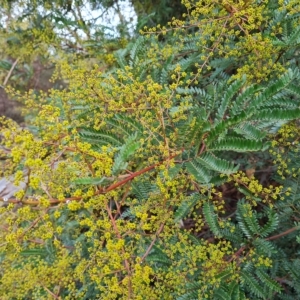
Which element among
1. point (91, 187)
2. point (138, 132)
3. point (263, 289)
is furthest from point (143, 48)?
point (263, 289)

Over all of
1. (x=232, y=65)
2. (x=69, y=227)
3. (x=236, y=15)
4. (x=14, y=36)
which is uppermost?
(x=14, y=36)

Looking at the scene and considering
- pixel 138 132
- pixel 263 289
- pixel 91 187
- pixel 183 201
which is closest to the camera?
pixel 91 187

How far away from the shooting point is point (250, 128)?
138 cm

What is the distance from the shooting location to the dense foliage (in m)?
1.28

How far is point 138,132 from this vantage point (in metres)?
1.48

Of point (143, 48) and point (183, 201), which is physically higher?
point (143, 48)

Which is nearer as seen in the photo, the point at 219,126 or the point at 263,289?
the point at 219,126

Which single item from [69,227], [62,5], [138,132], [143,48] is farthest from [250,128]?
[62,5]

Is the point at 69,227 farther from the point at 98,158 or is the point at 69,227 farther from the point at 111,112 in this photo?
the point at 98,158

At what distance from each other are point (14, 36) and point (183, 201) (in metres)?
2.30

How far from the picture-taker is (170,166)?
137 centimetres

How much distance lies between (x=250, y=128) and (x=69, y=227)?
1530 millimetres

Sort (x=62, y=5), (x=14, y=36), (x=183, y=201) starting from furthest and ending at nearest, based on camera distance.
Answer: (x=14, y=36) → (x=62, y=5) → (x=183, y=201)

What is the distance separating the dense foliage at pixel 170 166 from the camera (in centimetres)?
128
